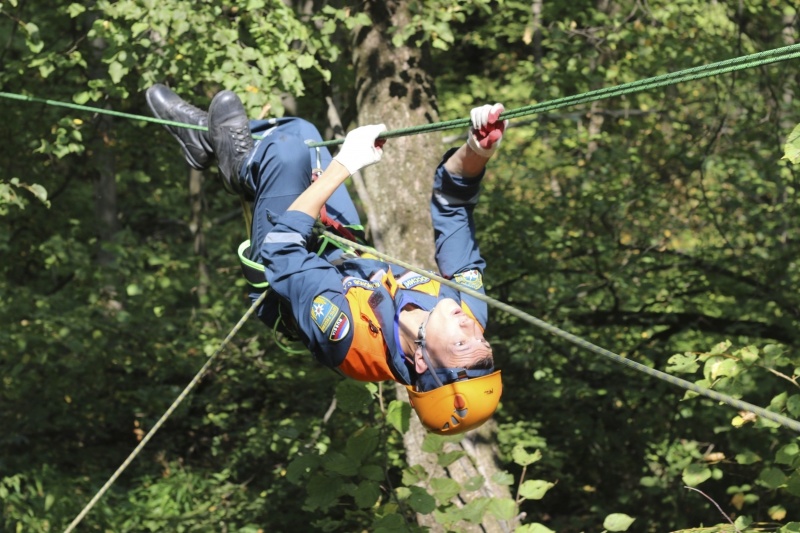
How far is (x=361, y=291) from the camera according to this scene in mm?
3465

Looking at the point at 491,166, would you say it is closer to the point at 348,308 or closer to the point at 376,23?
the point at 376,23

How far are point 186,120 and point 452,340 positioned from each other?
5.93 ft

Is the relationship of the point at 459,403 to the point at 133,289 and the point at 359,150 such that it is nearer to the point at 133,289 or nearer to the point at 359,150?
the point at 359,150

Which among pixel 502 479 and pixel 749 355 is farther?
pixel 502 479

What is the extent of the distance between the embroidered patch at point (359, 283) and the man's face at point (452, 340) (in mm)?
303

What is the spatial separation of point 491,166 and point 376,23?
2.88 m

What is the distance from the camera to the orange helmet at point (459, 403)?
3.26 m

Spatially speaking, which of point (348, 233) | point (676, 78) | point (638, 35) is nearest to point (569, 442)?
point (638, 35)

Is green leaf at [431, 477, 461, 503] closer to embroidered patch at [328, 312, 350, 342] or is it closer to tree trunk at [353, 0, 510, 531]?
tree trunk at [353, 0, 510, 531]

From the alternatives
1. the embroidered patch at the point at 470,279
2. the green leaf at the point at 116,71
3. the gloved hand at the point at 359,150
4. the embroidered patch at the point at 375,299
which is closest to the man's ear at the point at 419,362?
the embroidered patch at the point at 375,299

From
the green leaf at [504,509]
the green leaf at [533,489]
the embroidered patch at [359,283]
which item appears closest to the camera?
the embroidered patch at [359,283]

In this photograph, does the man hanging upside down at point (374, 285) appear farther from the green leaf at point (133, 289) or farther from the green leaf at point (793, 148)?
the green leaf at point (133, 289)

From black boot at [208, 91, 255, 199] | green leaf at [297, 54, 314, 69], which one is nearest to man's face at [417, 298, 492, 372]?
black boot at [208, 91, 255, 199]

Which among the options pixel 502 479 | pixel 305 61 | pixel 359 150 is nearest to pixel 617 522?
pixel 502 479
